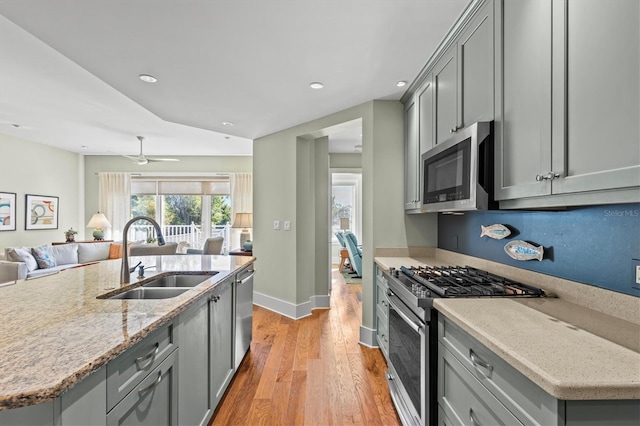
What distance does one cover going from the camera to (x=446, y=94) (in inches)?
81.0

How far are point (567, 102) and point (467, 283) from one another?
99cm

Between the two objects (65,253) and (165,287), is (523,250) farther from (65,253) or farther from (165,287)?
(65,253)

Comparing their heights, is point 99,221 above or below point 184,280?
above

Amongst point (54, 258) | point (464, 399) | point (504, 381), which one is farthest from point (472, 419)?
point (54, 258)

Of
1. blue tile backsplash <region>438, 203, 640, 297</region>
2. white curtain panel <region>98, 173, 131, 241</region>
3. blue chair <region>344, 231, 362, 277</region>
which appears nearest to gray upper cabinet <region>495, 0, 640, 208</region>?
blue tile backsplash <region>438, 203, 640, 297</region>

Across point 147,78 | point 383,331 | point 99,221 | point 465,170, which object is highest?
point 147,78

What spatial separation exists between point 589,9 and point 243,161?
6.69m

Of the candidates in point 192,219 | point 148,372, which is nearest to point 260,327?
point 148,372

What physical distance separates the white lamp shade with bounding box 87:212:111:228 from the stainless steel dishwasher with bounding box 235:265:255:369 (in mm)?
5339

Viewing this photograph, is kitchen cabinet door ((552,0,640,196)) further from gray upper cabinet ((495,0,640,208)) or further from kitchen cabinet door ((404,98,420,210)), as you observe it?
kitchen cabinet door ((404,98,420,210))

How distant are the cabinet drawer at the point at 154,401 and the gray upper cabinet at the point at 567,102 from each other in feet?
5.41

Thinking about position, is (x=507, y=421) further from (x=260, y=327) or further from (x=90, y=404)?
(x=260, y=327)

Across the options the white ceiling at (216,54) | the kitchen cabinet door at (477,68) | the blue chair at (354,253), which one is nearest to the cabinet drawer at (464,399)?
the kitchen cabinet door at (477,68)

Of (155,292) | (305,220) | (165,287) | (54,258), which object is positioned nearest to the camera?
(155,292)
